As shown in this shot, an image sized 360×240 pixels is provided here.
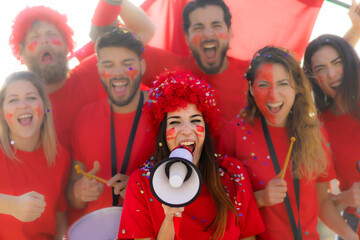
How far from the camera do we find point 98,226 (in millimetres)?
2689

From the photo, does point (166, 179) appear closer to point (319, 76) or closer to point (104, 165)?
point (104, 165)

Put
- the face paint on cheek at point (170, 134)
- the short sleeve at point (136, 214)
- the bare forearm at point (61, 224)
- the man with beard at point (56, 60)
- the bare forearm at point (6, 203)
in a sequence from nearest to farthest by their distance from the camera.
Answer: the short sleeve at point (136, 214) → the face paint on cheek at point (170, 134) → the bare forearm at point (6, 203) → the bare forearm at point (61, 224) → the man with beard at point (56, 60)

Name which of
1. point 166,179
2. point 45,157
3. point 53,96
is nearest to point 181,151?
point 166,179

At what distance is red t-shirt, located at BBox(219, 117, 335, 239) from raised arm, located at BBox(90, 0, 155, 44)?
1476 millimetres

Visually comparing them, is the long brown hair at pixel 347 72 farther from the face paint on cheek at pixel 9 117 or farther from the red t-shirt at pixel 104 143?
the face paint on cheek at pixel 9 117

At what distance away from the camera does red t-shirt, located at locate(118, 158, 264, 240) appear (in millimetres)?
2436

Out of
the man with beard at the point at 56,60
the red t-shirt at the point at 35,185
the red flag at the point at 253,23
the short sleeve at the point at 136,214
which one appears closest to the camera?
the short sleeve at the point at 136,214

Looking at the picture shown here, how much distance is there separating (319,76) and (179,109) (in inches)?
63.3

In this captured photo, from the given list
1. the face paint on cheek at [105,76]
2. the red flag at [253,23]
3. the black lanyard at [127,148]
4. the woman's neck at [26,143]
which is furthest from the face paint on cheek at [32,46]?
the red flag at [253,23]

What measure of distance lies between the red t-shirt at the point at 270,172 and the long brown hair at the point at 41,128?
1.48m

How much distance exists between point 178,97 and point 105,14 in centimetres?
133

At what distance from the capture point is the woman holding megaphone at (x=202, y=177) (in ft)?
8.10

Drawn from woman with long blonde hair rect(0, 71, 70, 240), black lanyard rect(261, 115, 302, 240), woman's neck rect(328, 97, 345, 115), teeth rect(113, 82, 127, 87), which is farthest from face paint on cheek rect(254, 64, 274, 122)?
woman with long blonde hair rect(0, 71, 70, 240)

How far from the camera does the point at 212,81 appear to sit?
371cm
